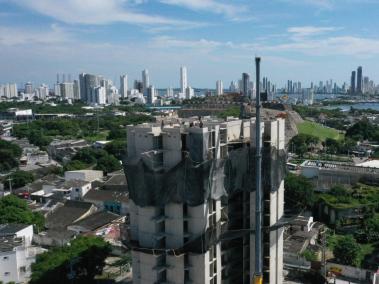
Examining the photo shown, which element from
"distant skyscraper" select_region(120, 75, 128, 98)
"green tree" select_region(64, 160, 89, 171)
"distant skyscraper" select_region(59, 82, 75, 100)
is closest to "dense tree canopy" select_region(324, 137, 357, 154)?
"green tree" select_region(64, 160, 89, 171)

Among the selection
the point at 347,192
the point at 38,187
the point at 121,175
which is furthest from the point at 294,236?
the point at 38,187

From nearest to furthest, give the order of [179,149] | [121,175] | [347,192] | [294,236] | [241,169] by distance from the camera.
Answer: [179,149] < [241,169] < [294,236] < [347,192] < [121,175]

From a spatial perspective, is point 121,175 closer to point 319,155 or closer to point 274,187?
point 274,187

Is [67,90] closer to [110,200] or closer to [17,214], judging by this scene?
[110,200]

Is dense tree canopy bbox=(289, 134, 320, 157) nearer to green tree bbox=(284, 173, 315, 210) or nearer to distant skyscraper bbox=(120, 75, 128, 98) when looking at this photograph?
green tree bbox=(284, 173, 315, 210)

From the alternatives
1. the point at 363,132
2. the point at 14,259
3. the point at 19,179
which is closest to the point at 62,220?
the point at 14,259

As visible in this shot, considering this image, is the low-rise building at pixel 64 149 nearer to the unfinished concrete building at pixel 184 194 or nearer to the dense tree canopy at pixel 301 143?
the dense tree canopy at pixel 301 143
